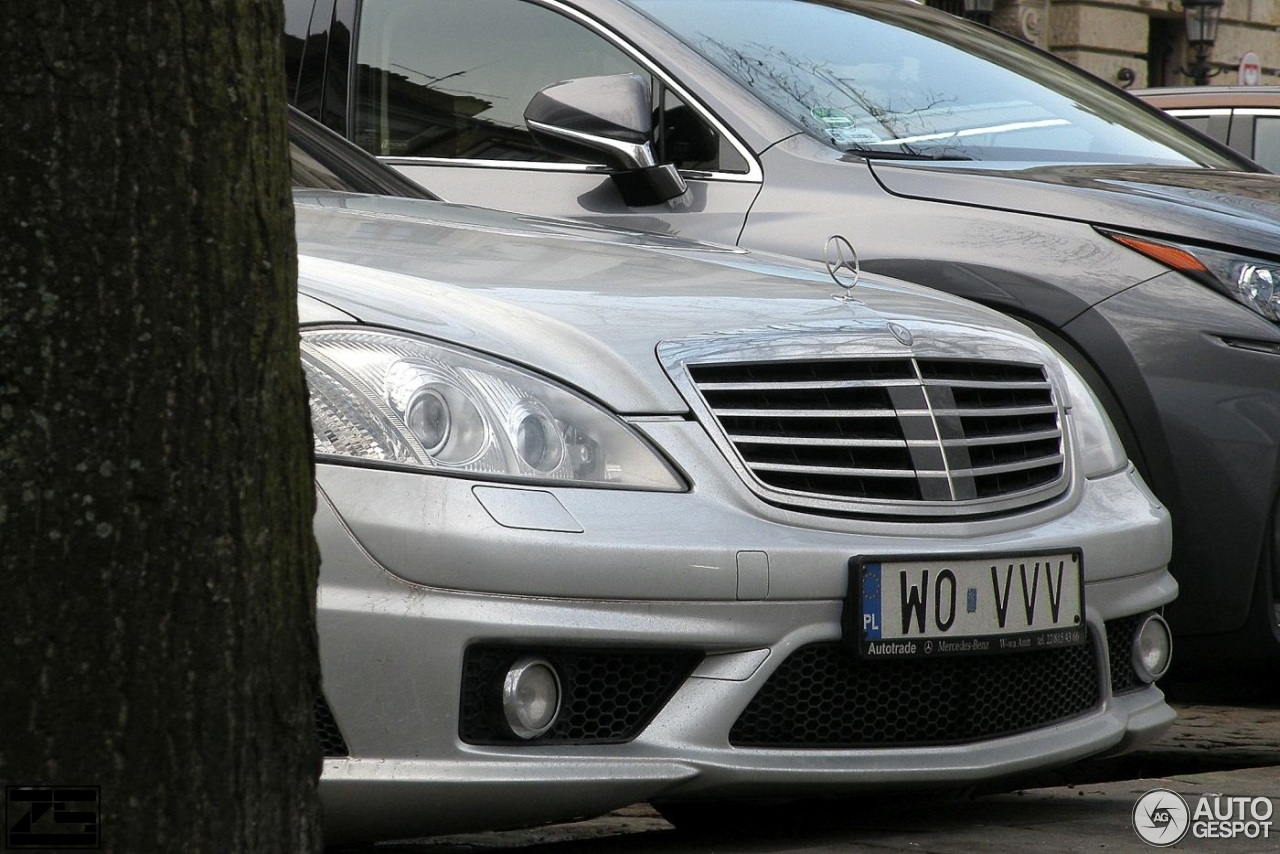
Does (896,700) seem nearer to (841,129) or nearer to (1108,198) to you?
(1108,198)

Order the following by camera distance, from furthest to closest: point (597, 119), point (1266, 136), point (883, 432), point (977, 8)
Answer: point (977, 8)
point (1266, 136)
point (597, 119)
point (883, 432)

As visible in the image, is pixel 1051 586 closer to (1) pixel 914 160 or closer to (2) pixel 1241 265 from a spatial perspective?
(2) pixel 1241 265

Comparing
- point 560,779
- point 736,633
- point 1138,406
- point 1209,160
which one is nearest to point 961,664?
point 736,633

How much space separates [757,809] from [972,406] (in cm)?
83

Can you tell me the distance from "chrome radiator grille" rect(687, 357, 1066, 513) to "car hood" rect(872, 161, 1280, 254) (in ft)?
3.37

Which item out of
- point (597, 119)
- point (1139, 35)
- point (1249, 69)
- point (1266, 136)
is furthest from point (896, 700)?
point (1139, 35)

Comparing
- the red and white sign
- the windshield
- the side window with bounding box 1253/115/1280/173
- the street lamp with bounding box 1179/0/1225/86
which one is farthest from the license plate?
the street lamp with bounding box 1179/0/1225/86

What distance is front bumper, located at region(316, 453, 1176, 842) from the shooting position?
2.59m

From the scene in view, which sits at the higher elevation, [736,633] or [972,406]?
[972,406]

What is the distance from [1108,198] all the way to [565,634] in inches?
84.3

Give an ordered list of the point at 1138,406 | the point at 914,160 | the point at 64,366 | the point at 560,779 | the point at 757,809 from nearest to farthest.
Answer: the point at 64,366 → the point at 560,779 → the point at 757,809 → the point at 1138,406 → the point at 914,160

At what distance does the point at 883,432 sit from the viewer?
3109 mm

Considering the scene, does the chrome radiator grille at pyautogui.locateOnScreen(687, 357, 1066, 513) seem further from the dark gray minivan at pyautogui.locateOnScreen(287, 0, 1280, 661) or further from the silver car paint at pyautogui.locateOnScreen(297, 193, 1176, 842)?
the dark gray minivan at pyautogui.locateOnScreen(287, 0, 1280, 661)

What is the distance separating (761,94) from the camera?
468cm
